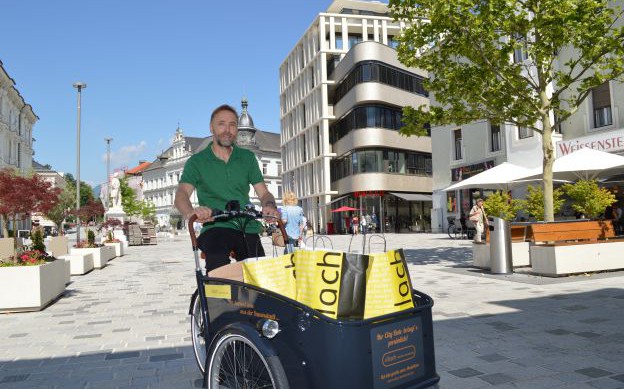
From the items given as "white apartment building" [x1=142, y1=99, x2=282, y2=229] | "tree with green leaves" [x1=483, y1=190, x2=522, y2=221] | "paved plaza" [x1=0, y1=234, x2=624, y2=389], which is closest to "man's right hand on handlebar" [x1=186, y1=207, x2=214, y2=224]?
"paved plaza" [x1=0, y1=234, x2=624, y2=389]

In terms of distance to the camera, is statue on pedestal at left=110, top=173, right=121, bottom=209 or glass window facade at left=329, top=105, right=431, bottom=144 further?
glass window facade at left=329, top=105, right=431, bottom=144

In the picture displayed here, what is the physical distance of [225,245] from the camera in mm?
3500

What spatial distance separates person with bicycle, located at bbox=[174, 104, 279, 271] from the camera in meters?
3.49

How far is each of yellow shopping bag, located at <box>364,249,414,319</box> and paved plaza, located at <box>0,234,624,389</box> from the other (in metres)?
1.19

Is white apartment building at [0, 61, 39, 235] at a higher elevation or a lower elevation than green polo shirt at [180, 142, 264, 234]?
higher

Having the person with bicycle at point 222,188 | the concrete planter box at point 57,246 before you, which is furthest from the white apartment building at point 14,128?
the person with bicycle at point 222,188

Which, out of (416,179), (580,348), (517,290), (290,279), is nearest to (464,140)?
(416,179)

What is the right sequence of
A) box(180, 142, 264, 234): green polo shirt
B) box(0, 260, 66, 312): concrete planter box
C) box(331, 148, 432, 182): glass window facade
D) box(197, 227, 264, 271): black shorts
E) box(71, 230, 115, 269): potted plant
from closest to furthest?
box(197, 227, 264, 271): black shorts → box(180, 142, 264, 234): green polo shirt → box(0, 260, 66, 312): concrete planter box → box(71, 230, 115, 269): potted plant → box(331, 148, 432, 182): glass window facade

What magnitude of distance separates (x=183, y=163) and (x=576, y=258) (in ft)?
283

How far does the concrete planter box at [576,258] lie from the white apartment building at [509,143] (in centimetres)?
887

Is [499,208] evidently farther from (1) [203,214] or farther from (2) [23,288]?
(1) [203,214]

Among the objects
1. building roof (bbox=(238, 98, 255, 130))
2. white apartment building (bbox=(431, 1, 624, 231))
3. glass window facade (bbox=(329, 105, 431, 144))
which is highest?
building roof (bbox=(238, 98, 255, 130))

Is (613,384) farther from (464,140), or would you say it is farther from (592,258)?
Result: (464,140)

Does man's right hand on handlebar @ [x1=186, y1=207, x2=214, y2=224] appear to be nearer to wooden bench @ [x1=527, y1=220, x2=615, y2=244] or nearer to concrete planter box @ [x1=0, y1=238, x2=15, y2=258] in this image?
wooden bench @ [x1=527, y1=220, x2=615, y2=244]
